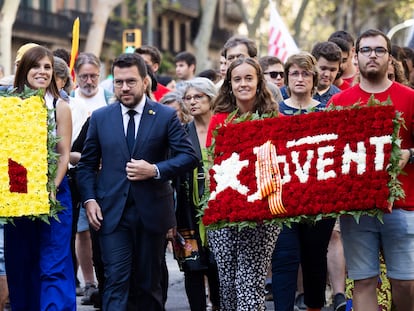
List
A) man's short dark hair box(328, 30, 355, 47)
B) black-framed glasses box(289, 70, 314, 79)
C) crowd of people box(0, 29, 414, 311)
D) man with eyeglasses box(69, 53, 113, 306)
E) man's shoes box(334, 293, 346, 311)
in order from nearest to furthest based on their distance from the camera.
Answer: crowd of people box(0, 29, 414, 311) < black-framed glasses box(289, 70, 314, 79) < man's shoes box(334, 293, 346, 311) < man with eyeglasses box(69, 53, 113, 306) < man's short dark hair box(328, 30, 355, 47)

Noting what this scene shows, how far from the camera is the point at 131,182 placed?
27.0 feet

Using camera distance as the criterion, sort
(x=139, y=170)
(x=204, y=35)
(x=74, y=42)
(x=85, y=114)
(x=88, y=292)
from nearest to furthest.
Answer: (x=139, y=170), (x=85, y=114), (x=88, y=292), (x=74, y=42), (x=204, y=35)

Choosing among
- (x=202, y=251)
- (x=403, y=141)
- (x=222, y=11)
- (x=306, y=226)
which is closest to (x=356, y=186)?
(x=403, y=141)

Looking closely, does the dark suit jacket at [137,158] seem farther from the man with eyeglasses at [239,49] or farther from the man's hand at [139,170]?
the man with eyeglasses at [239,49]

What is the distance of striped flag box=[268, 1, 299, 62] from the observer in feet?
54.4

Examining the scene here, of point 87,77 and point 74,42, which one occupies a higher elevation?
point 74,42

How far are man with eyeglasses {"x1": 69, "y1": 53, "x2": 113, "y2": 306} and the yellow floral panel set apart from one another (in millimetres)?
1738

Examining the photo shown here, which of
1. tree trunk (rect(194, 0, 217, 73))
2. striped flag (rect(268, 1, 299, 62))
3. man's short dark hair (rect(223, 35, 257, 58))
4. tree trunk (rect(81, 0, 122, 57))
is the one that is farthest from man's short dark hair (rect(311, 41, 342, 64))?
tree trunk (rect(194, 0, 217, 73))

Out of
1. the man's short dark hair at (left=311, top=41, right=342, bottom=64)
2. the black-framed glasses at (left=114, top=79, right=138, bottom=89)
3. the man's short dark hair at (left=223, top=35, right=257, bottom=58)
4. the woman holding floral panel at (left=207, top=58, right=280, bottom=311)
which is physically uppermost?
the man's short dark hair at (left=223, top=35, right=257, bottom=58)

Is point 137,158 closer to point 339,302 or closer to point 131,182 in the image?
point 131,182

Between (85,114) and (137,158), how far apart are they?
1955 millimetres

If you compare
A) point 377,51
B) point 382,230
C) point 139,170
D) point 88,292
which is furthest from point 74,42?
point 382,230

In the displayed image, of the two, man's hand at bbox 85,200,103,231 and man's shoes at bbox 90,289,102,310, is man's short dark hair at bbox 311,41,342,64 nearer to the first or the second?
man's shoes at bbox 90,289,102,310

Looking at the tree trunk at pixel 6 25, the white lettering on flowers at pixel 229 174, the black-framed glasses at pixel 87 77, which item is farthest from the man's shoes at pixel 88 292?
the tree trunk at pixel 6 25
